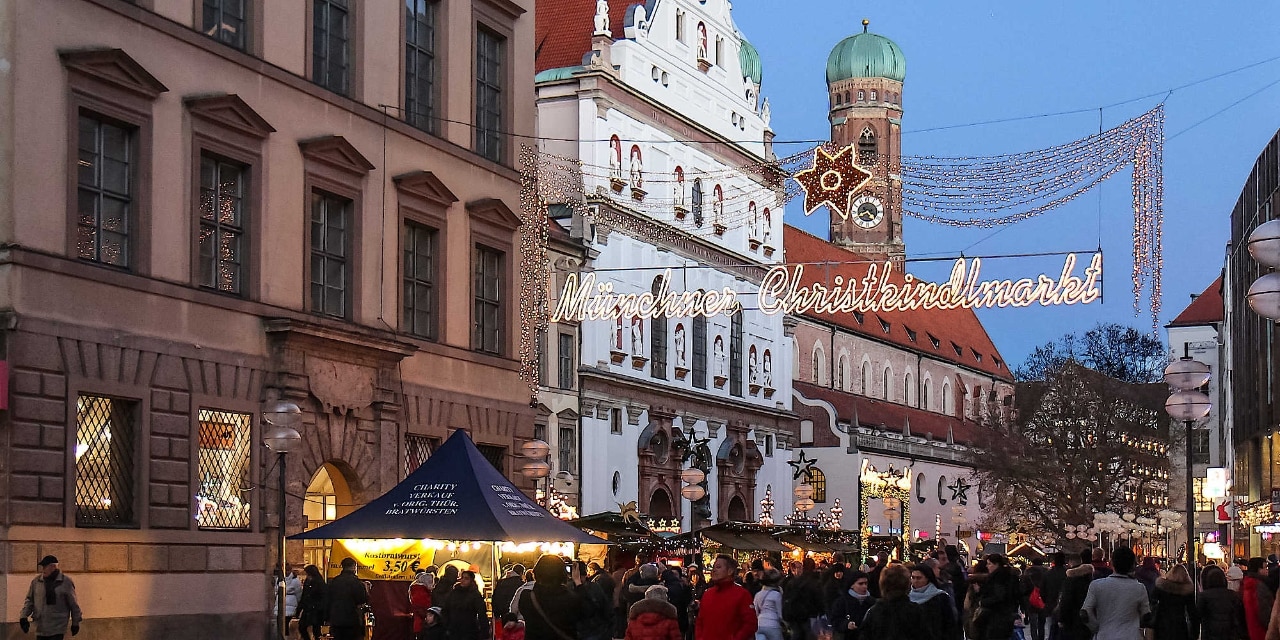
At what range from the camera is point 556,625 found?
16.5 metres

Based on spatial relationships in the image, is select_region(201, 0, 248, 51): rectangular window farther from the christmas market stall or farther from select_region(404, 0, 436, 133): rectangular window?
the christmas market stall

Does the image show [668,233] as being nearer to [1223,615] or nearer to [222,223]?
[222,223]

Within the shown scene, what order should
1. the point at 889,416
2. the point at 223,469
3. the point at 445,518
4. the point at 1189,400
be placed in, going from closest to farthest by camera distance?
1. the point at 445,518
2. the point at 1189,400
3. the point at 223,469
4. the point at 889,416

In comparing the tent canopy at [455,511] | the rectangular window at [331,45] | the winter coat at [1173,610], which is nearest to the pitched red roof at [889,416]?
the rectangular window at [331,45]

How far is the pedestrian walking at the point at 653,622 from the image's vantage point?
46.4ft

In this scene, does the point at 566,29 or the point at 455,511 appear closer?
the point at 455,511

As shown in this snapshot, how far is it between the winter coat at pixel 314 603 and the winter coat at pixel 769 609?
5.75 m

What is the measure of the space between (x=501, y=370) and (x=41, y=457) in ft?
40.3

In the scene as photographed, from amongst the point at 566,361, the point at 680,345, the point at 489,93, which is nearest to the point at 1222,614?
the point at 489,93

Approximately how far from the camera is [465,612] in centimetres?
1891

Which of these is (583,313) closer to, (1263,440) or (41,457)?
(41,457)

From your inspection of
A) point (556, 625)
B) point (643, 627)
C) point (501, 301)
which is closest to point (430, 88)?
point (501, 301)

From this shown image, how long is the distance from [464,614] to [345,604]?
3.92 m

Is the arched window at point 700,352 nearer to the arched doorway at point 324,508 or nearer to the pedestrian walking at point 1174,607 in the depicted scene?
the arched doorway at point 324,508
